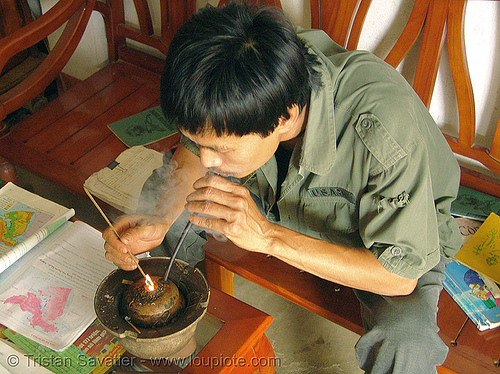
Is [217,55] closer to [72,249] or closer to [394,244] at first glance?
[394,244]

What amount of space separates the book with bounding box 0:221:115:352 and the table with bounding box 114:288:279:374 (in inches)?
9.4

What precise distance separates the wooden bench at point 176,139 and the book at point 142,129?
0.04 meters

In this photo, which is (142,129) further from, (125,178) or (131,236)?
(131,236)

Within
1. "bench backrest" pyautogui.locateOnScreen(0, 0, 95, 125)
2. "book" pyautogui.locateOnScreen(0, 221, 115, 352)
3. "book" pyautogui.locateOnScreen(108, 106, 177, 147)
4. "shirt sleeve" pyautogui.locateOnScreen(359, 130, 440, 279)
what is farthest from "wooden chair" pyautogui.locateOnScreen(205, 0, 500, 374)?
"bench backrest" pyautogui.locateOnScreen(0, 0, 95, 125)

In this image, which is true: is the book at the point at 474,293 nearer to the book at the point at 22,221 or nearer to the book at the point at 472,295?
the book at the point at 472,295

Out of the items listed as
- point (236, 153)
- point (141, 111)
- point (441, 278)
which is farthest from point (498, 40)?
point (141, 111)

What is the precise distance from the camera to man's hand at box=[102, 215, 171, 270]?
1.43 metres

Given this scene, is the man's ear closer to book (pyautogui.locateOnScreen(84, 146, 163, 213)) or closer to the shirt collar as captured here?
the shirt collar

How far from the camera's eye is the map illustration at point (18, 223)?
1.72 meters

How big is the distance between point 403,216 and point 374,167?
166 millimetres

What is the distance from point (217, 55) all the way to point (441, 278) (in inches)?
42.8

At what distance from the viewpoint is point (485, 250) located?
1.84 metres

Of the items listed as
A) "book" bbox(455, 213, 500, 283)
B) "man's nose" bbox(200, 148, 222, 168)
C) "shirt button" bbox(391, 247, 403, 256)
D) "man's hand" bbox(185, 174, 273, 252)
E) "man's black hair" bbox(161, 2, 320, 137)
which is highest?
"man's black hair" bbox(161, 2, 320, 137)

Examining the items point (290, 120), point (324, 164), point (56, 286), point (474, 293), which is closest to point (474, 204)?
point (474, 293)
